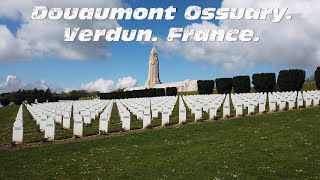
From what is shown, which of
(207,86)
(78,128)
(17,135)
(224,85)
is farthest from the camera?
(207,86)

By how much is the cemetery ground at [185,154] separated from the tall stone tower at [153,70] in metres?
80.2

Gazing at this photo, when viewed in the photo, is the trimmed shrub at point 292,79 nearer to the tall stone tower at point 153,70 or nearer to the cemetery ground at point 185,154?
the cemetery ground at point 185,154

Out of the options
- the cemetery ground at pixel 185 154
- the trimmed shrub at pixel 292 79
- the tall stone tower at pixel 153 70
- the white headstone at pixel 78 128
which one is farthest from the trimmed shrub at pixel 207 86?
the white headstone at pixel 78 128

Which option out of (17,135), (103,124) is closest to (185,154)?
(103,124)

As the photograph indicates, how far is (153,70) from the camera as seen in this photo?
321 feet

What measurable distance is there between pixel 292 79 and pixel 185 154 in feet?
114

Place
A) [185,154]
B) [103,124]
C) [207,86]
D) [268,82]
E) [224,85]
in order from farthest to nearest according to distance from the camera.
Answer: [207,86], [224,85], [268,82], [103,124], [185,154]

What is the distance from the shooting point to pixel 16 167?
11.1 metres

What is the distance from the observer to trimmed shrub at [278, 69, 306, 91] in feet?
141

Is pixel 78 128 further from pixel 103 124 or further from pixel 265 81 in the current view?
pixel 265 81

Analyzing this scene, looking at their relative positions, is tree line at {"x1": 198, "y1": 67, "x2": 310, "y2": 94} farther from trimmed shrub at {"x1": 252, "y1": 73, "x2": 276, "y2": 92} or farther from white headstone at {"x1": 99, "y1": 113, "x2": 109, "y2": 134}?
white headstone at {"x1": 99, "y1": 113, "x2": 109, "y2": 134}

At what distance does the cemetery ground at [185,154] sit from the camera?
9539 millimetres

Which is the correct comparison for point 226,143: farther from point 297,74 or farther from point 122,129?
point 297,74

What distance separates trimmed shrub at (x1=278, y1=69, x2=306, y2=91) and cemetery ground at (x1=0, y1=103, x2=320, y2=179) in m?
27.2
